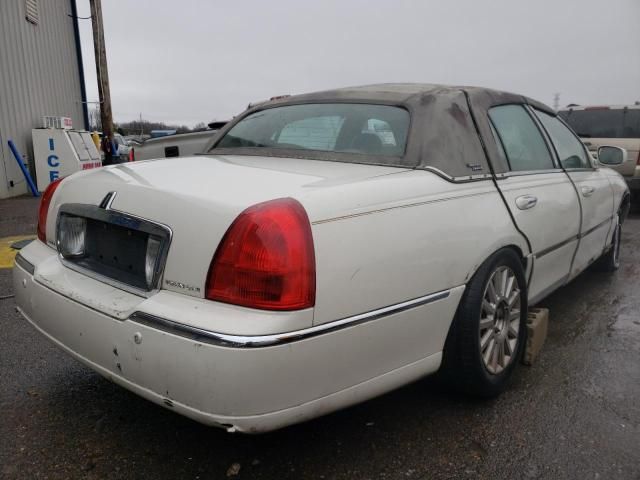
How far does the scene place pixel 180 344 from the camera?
1733mm

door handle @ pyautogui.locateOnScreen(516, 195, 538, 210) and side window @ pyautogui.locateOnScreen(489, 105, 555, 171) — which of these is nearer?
door handle @ pyautogui.locateOnScreen(516, 195, 538, 210)

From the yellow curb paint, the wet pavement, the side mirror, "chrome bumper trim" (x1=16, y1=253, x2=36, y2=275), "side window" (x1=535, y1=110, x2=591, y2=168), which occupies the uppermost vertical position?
"side window" (x1=535, y1=110, x2=591, y2=168)

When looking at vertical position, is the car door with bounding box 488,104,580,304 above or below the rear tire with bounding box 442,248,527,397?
above

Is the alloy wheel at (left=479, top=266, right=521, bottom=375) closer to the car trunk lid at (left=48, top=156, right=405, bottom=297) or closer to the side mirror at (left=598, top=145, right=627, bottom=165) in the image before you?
the car trunk lid at (left=48, top=156, right=405, bottom=297)

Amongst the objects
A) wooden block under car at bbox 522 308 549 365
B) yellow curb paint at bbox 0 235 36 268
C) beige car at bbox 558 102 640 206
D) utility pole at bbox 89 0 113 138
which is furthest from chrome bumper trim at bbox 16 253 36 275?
utility pole at bbox 89 0 113 138

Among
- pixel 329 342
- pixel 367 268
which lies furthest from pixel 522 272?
pixel 329 342

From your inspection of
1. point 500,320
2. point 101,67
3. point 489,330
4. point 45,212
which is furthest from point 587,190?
point 101,67

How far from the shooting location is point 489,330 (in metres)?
2.56

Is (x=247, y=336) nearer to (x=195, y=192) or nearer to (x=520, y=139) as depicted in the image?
(x=195, y=192)

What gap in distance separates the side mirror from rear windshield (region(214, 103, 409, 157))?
2775 millimetres

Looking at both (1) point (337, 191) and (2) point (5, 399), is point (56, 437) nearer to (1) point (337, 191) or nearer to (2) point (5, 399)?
(2) point (5, 399)

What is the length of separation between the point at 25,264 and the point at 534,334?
2.61m

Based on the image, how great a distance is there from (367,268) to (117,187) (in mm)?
1078

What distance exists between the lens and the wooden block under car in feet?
9.75
